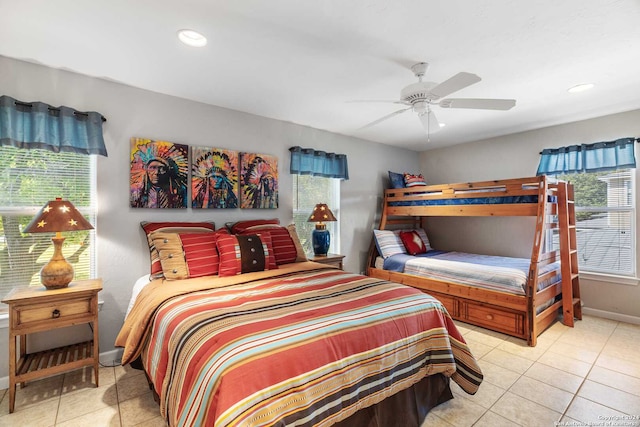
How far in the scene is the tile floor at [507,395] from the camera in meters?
1.85

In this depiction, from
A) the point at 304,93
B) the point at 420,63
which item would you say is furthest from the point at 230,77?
the point at 420,63

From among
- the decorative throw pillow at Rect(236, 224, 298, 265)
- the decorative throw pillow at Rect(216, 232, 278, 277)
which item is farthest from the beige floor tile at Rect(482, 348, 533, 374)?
the decorative throw pillow at Rect(216, 232, 278, 277)

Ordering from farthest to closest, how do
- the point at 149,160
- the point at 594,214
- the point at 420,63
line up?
the point at 594,214
the point at 149,160
the point at 420,63

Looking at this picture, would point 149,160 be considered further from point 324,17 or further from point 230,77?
point 324,17

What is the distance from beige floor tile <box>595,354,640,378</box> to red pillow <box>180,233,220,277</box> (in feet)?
10.9

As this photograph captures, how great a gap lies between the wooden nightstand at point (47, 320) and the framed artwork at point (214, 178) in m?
1.13

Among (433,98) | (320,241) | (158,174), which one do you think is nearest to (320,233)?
(320,241)

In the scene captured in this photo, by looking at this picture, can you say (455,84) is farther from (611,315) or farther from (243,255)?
(611,315)

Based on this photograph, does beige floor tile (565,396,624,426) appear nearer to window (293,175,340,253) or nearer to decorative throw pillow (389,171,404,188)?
window (293,175,340,253)

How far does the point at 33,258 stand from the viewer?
231cm

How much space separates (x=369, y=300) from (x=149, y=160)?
228 centimetres

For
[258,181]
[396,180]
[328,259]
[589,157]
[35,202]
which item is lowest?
[328,259]

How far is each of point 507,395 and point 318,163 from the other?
9.72 ft

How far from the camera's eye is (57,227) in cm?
200
